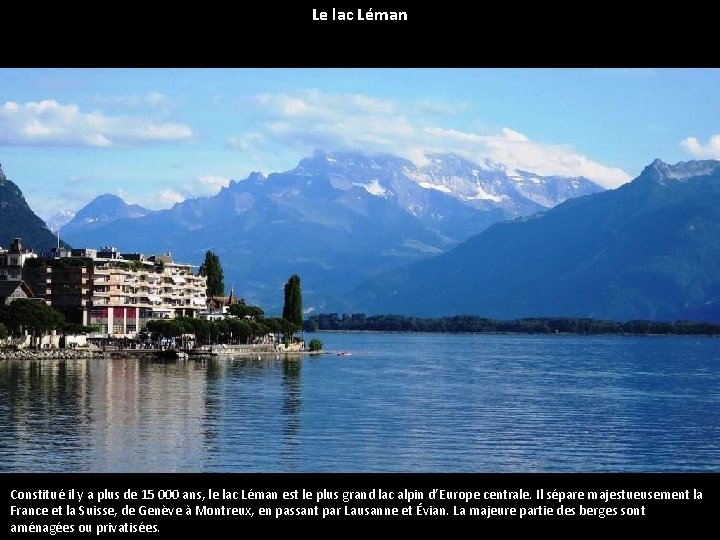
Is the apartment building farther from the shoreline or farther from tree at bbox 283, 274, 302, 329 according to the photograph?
tree at bbox 283, 274, 302, 329

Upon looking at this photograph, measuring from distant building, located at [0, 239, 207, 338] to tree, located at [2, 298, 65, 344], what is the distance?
13.1 meters

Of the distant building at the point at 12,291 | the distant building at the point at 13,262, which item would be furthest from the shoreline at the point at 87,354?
the distant building at the point at 13,262

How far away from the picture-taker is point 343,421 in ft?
215

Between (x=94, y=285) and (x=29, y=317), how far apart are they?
28821 millimetres

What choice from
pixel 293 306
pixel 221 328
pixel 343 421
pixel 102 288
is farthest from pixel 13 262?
pixel 343 421

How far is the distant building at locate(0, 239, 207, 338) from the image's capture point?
16100 centimetres

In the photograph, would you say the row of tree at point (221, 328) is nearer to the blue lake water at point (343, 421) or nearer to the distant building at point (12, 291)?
the distant building at point (12, 291)

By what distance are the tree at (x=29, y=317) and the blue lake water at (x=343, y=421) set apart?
1642 cm

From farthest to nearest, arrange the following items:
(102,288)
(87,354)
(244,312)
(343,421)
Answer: (244,312), (102,288), (87,354), (343,421)

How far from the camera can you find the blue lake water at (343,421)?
4909 cm

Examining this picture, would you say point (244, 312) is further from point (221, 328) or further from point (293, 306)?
point (221, 328)
